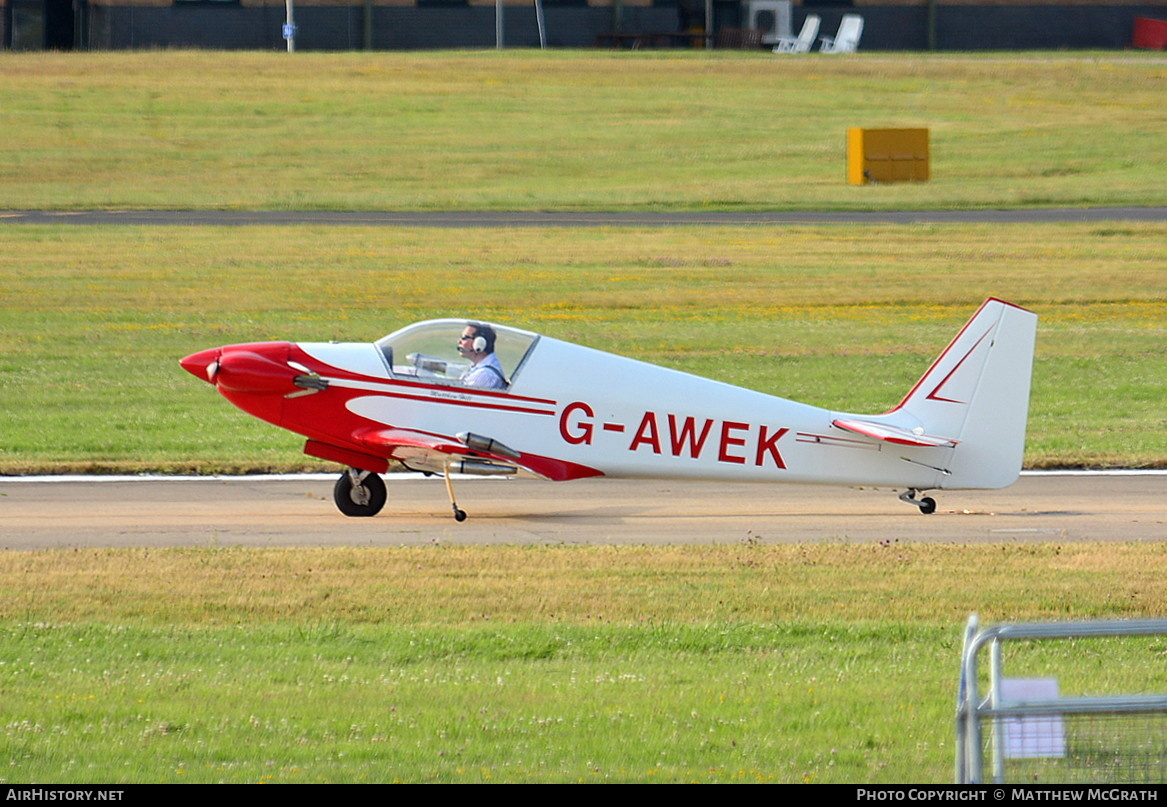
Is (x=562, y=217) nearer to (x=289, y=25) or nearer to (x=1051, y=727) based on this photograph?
(x=289, y=25)

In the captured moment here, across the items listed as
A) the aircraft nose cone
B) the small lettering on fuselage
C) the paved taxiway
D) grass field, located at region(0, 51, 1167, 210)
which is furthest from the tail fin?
grass field, located at region(0, 51, 1167, 210)

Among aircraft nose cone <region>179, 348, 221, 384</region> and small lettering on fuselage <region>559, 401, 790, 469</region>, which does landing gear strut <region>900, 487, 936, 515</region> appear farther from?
aircraft nose cone <region>179, 348, 221, 384</region>

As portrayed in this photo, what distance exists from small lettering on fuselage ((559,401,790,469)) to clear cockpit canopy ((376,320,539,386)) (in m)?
0.76

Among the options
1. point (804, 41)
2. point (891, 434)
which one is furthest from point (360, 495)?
point (804, 41)

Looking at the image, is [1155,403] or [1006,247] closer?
[1155,403]

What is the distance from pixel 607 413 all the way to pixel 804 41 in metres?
60.8

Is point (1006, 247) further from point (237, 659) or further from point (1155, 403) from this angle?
point (237, 659)

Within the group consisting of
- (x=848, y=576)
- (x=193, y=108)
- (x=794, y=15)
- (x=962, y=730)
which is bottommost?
(x=848, y=576)

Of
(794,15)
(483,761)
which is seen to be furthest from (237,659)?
(794,15)

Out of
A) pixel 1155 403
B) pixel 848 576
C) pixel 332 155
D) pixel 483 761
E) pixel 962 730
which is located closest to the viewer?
pixel 962 730

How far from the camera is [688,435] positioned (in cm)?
1405

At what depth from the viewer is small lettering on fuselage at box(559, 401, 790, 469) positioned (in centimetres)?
1402

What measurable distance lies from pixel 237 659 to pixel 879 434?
706cm

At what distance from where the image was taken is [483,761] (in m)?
7.20
